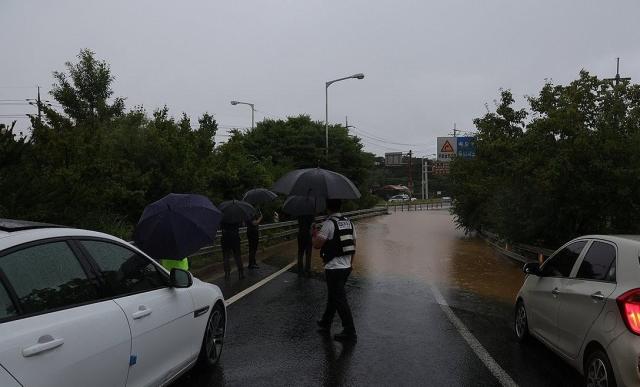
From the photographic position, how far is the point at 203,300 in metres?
5.45

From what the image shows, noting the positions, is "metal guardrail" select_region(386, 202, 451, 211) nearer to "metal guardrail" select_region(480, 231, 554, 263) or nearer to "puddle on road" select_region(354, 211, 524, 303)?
"puddle on road" select_region(354, 211, 524, 303)

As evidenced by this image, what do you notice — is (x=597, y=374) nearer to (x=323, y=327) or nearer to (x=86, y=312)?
(x=323, y=327)

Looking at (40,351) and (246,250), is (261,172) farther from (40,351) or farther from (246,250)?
A: (40,351)

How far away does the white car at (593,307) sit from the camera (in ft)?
14.3

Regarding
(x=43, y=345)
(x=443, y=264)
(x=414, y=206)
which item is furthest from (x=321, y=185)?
(x=414, y=206)

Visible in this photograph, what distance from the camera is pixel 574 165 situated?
13.0 metres

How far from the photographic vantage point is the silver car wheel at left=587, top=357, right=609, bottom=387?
15.0 feet

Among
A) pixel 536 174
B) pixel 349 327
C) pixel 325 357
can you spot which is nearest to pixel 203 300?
pixel 325 357

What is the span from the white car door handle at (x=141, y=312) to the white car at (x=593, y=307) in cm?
359

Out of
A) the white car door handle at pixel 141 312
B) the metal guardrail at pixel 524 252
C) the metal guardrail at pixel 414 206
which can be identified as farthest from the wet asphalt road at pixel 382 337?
the metal guardrail at pixel 414 206

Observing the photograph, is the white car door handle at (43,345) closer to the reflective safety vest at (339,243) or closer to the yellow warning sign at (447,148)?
the reflective safety vest at (339,243)

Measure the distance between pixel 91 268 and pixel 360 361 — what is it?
330cm

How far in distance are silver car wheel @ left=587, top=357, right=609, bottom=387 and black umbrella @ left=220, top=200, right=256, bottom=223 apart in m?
7.87

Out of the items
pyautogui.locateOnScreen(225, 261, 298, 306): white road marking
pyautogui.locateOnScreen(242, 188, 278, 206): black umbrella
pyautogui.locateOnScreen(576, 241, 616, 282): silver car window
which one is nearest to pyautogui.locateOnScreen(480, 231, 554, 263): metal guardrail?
pyautogui.locateOnScreen(225, 261, 298, 306): white road marking
